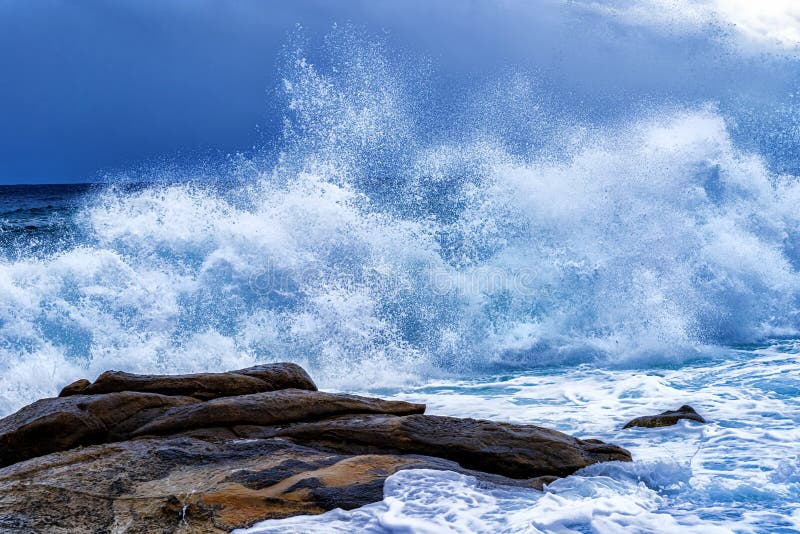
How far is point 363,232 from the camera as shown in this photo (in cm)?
1096

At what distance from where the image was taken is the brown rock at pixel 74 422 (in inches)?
161

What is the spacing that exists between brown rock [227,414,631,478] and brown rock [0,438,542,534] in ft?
0.56

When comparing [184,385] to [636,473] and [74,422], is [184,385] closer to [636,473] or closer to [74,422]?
[74,422]

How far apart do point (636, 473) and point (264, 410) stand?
7.43 ft

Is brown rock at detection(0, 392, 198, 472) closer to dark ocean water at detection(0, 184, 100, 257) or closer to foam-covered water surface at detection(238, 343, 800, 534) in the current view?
foam-covered water surface at detection(238, 343, 800, 534)

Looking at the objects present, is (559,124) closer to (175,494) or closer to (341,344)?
(341,344)

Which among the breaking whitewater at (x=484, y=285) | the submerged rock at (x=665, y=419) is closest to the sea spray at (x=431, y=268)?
the breaking whitewater at (x=484, y=285)

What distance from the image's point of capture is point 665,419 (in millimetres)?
5652

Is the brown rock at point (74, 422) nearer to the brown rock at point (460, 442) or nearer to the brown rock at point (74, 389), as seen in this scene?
the brown rock at point (74, 389)

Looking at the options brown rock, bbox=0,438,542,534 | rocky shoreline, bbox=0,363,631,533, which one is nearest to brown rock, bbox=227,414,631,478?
rocky shoreline, bbox=0,363,631,533

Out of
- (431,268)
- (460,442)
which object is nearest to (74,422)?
(460,442)

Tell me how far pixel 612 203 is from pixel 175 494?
31.2ft

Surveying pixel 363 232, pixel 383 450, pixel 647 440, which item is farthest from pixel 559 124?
pixel 383 450

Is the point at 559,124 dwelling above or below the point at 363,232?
above
